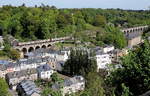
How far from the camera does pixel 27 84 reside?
23688 mm

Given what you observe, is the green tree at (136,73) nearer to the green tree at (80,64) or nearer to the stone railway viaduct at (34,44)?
the green tree at (80,64)

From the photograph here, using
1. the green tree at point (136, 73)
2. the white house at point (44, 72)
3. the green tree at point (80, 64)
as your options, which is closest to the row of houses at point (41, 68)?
the white house at point (44, 72)

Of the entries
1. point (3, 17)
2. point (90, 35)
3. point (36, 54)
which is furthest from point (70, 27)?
point (36, 54)

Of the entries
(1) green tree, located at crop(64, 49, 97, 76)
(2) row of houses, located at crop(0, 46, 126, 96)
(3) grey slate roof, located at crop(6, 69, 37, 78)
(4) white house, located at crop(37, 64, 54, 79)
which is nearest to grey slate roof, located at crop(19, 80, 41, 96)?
(2) row of houses, located at crop(0, 46, 126, 96)

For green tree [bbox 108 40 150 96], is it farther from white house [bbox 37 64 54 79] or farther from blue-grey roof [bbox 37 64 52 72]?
blue-grey roof [bbox 37 64 52 72]

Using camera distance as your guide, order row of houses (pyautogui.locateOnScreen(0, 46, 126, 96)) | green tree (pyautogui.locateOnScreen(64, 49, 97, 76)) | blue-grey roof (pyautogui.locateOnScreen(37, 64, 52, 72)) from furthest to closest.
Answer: blue-grey roof (pyautogui.locateOnScreen(37, 64, 52, 72))
green tree (pyautogui.locateOnScreen(64, 49, 97, 76))
row of houses (pyautogui.locateOnScreen(0, 46, 126, 96))

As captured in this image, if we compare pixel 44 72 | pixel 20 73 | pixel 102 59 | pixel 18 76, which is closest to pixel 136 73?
pixel 18 76

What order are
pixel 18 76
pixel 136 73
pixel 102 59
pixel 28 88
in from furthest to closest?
pixel 102 59 → pixel 18 76 → pixel 28 88 → pixel 136 73

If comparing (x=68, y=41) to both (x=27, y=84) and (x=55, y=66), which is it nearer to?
(x=55, y=66)

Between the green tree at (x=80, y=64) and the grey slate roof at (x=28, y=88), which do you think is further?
the green tree at (x=80, y=64)

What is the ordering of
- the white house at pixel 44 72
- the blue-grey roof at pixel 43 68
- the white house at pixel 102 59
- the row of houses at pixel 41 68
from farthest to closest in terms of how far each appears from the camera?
the white house at pixel 102 59, the blue-grey roof at pixel 43 68, the white house at pixel 44 72, the row of houses at pixel 41 68

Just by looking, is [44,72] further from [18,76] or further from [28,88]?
[28,88]

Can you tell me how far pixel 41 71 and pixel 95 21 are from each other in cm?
3124

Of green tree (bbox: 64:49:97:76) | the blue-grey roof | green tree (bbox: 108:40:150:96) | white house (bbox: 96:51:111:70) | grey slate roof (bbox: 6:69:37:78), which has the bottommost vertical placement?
white house (bbox: 96:51:111:70)
